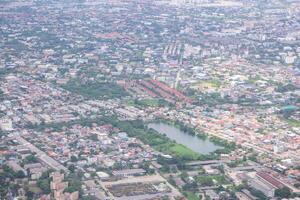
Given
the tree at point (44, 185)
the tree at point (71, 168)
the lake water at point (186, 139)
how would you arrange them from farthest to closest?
the lake water at point (186, 139)
the tree at point (71, 168)
the tree at point (44, 185)

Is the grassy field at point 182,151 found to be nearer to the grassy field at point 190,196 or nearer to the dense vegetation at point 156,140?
the dense vegetation at point 156,140

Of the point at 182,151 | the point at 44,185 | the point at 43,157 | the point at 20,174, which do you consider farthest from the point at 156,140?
the point at 44,185

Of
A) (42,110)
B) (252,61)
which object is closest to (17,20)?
(252,61)

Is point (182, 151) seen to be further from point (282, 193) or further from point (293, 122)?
point (293, 122)

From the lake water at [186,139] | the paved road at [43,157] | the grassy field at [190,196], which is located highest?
the paved road at [43,157]

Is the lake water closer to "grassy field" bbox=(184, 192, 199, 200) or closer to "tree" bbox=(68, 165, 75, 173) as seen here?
"grassy field" bbox=(184, 192, 199, 200)

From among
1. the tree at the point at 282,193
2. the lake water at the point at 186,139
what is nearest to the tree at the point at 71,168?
the lake water at the point at 186,139
